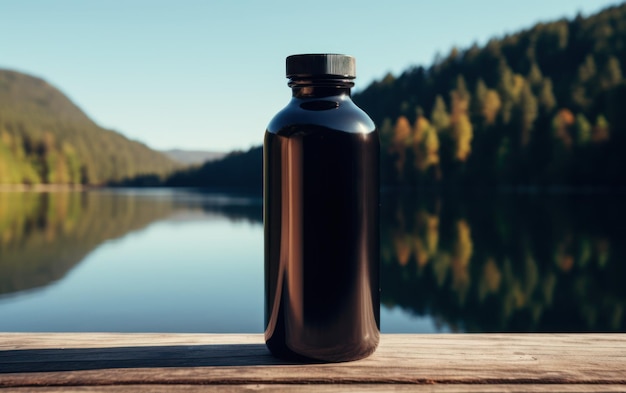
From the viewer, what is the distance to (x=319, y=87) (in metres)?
1.79

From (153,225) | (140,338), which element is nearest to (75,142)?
(153,225)

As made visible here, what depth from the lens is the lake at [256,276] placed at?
18.9m

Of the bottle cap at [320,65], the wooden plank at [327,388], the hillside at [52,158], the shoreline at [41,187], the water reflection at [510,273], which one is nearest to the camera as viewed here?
the wooden plank at [327,388]

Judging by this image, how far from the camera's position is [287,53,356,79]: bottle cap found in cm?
177

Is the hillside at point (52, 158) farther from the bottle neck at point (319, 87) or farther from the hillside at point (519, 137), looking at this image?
the bottle neck at point (319, 87)

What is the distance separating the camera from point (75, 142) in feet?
513

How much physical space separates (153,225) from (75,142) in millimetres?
125105

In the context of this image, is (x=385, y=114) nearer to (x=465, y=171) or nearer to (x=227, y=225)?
(x=465, y=171)

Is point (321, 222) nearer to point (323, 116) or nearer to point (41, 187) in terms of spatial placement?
point (323, 116)

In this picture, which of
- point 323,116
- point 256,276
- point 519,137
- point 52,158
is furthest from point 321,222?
point 52,158

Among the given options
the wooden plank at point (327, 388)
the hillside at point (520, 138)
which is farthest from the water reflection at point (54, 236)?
the hillside at point (520, 138)

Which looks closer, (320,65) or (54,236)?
(320,65)

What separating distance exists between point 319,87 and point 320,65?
63 mm

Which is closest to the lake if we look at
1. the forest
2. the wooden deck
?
the wooden deck
